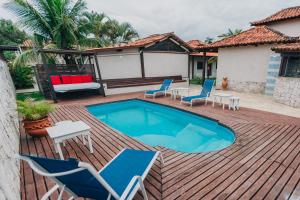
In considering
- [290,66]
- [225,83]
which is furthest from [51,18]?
[290,66]

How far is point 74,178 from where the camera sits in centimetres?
163

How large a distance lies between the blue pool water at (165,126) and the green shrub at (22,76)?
24.2 feet

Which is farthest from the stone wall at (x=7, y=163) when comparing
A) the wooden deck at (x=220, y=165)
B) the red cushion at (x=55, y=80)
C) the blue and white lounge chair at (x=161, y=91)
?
the blue and white lounge chair at (x=161, y=91)

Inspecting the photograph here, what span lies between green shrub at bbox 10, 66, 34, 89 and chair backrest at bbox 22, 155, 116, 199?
13.3 meters

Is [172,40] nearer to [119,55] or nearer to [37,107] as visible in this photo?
[119,55]

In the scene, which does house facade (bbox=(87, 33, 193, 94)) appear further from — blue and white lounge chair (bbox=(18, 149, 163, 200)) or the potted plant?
blue and white lounge chair (bbox=(18, 149, 163, 200))

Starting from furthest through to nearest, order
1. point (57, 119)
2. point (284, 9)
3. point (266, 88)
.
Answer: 1. point (284, 9)
2. point (266, 88)
3. point (57, 119)

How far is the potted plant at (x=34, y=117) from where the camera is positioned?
4.00 meters

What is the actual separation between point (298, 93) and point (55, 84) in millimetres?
11550

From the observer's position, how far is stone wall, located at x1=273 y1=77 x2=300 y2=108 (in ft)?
22.2

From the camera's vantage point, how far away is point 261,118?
540cm

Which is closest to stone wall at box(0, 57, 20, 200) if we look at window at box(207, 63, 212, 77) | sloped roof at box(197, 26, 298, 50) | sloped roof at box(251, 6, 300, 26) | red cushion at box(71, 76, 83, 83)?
red cushion at box(71, 76, 83, 83)

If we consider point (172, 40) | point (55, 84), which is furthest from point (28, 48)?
point (172, 40)

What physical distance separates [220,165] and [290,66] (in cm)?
752
